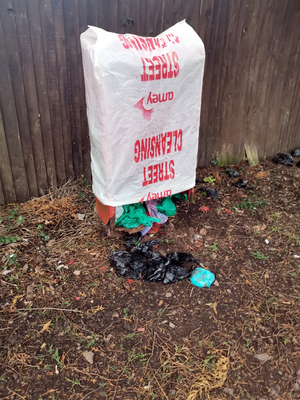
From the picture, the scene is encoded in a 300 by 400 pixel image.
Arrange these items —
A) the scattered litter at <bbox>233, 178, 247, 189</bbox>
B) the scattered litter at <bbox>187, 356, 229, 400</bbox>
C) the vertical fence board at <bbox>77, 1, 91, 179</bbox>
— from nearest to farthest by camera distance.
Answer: the scattered litter at <bbox>187, 356, 229, 400</bbox>
the vertical fence board at <bbox>77, 1, 91, 179</bbox>
the scattered litter at <bbox>233, 178, 247, 189</bbox>

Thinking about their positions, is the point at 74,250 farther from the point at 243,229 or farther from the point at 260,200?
the point at 260,200

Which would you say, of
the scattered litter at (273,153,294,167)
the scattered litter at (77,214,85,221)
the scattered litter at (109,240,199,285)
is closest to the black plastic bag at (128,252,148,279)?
the scattered litter at (109,240,199,285)

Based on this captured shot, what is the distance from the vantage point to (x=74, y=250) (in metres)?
3.03

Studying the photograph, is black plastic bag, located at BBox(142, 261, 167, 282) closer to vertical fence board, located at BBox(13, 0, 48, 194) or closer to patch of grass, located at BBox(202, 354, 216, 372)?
patch of grass, located at BBox(202, 354, 216, 372)

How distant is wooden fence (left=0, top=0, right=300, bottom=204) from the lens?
3082 mm

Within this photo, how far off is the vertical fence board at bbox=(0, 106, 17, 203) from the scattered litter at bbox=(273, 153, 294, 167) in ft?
12.4

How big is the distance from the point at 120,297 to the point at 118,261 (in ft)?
1.14

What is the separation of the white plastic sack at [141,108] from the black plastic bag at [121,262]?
0.45m

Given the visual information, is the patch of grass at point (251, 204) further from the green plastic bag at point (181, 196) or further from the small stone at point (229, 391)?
the small stone at point (229, 391)

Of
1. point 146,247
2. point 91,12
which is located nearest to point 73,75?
point 91,12

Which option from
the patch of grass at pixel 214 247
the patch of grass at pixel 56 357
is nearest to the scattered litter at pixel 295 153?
the patch of grass at pixel 214 247

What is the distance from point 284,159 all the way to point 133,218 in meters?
2.96

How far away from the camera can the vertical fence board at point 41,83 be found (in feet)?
9.76

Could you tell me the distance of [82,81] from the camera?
11.1ft
